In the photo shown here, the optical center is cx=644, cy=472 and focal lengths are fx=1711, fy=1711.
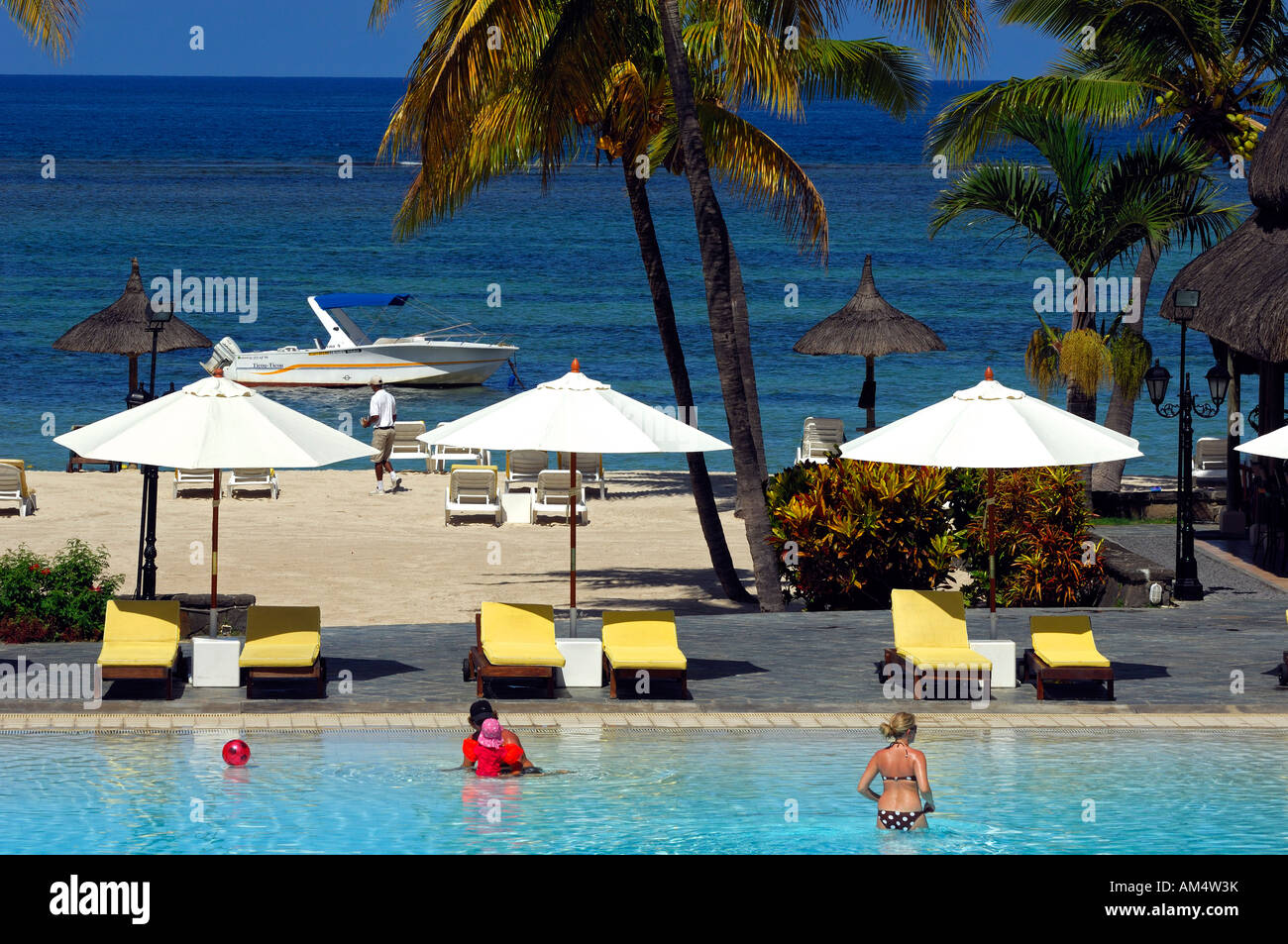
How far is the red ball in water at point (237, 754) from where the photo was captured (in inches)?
485

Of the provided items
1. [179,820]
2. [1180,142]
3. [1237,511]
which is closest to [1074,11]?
[1180,142]

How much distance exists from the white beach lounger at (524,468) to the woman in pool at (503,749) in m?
15.6

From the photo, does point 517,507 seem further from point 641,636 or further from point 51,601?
point 641,636

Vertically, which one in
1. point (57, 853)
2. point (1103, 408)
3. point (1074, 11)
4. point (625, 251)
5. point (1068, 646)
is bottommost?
point (57, 853)

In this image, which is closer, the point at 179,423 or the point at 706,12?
the point at 179,423

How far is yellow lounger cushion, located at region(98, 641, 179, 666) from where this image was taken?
45.3 ft

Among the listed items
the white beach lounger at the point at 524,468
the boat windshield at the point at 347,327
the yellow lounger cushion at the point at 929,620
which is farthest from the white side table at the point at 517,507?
the boat windshield at the point at 347,327

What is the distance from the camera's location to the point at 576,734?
43.9ft

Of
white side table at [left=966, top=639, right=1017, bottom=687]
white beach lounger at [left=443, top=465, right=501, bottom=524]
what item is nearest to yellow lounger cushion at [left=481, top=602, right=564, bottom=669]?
white side table at [left=966, top=639, right=1017, bottom=687]

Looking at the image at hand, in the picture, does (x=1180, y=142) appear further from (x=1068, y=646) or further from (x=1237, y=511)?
(x=1068, y=646)

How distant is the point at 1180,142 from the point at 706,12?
8.97m

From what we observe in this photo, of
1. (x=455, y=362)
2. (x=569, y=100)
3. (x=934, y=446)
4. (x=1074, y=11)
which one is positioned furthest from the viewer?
(x=455, y=362)

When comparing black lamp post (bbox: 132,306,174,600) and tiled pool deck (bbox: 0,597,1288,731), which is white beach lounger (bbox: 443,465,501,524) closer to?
black lamp post (bbox: 132,306,174,600)

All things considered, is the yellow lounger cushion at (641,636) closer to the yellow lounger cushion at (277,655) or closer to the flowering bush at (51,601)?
the yellow lounger cushion at (277,655)
